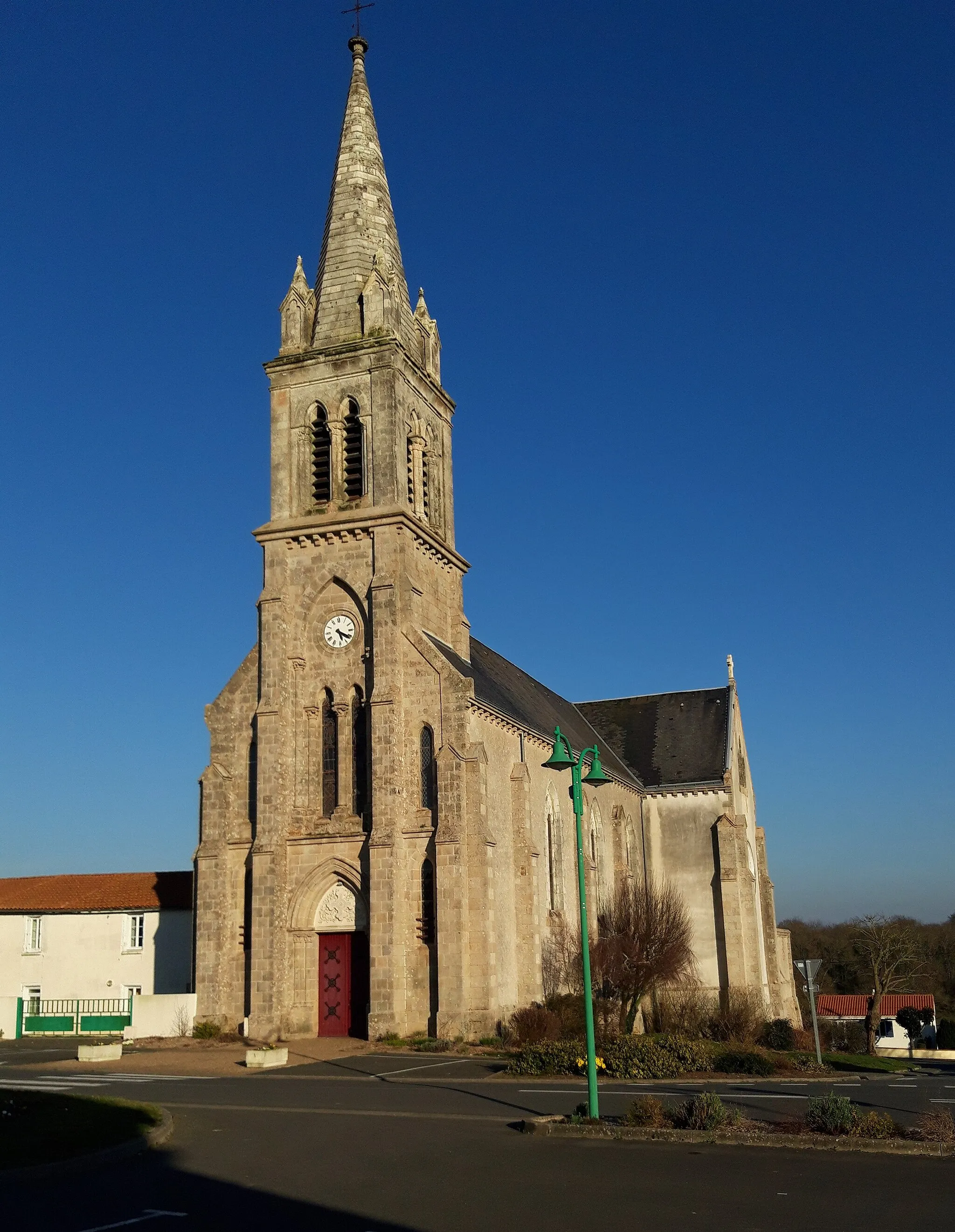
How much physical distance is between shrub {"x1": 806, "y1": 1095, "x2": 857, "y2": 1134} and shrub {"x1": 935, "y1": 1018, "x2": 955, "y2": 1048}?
5147cm

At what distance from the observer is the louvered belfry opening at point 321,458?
3462 cm

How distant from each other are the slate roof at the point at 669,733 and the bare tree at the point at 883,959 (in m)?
14.1

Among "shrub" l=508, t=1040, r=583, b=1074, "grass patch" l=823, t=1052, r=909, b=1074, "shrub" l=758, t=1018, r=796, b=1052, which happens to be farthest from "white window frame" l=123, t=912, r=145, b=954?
"grass patch" l=823, t=1052, r=909, b=1074

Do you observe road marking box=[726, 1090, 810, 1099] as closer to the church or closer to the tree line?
the church

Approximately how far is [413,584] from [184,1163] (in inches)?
848

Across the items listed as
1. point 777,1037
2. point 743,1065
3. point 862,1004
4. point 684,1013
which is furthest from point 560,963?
point 862,1004

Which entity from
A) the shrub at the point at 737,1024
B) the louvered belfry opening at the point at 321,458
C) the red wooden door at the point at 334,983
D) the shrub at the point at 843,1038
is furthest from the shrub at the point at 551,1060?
the shrub at the point at 843,1038

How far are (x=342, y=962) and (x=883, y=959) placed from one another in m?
35.0

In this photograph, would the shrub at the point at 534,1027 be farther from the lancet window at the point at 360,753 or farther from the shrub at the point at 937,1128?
the shrub at the point at 937,1128

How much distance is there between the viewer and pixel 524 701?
134 feet

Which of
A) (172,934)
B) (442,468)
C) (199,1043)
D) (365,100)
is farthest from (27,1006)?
(365,100)

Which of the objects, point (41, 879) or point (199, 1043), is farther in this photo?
point (41, 879)

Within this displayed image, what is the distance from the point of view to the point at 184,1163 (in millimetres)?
12781

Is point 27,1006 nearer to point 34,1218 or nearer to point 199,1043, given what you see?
point 199,1043
